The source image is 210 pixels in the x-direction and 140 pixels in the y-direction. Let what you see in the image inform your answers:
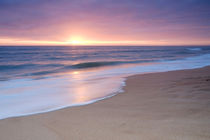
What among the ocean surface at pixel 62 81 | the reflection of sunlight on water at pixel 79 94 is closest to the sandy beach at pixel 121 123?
the ocean surface at pixel 62 81

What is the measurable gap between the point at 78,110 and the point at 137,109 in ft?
4.09

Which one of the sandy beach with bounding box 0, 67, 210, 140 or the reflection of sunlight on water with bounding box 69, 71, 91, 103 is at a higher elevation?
the sandy beach with bounding box 0, 67, 210, 140

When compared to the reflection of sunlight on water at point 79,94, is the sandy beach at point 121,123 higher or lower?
higher

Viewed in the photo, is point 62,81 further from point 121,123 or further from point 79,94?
point 121,123

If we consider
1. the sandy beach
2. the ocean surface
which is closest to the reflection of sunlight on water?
the ocean surface

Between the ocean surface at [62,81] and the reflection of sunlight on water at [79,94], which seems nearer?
the ocean surface at [62,81]

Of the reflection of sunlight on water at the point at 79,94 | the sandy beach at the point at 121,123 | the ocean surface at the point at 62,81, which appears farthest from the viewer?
the reflection of sunlight on water at the point at 79,94

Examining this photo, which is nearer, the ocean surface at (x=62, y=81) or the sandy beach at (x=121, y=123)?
the sandy beach at (x=121, y=123)

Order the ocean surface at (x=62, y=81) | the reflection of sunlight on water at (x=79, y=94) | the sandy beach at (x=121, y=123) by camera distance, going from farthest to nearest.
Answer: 1. the reflection of sunlight on water at (x=79, y=94)
2. the ocean surface at (x=62, y=81)
3. the sandy beach at (x=121, y=123)

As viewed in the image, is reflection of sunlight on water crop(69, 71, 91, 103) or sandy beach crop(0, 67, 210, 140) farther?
reflection of sunlight on water crop(69, 71, 91, 103)

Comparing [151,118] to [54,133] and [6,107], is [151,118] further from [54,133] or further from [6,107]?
[6,107]

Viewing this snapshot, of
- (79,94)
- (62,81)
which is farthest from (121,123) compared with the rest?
(62,81)

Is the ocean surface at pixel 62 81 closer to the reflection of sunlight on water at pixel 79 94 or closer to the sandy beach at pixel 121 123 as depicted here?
the reflection of sunlight on water at pixel 79 94

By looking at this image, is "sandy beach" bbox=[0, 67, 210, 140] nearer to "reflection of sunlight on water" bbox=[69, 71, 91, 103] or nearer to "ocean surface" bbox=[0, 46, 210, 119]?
"ocean surface" bbox=[0, 46, 210, 119]
